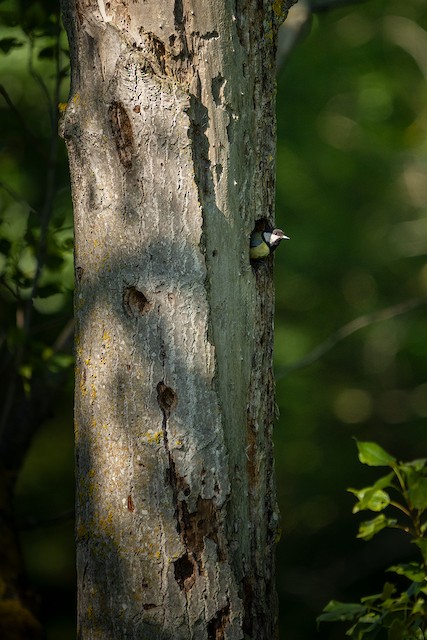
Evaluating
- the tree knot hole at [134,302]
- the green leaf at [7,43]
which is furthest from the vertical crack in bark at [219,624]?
the green leaf at [7,43]

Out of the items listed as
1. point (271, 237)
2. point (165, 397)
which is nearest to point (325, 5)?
point (271, 237)

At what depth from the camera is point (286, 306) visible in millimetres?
8359

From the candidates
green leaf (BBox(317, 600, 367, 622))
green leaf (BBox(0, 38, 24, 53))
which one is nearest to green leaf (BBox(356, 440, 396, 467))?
green leaf (BBox(317, 600, 367, 622))

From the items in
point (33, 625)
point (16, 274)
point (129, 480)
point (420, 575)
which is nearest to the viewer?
point (129, 480)

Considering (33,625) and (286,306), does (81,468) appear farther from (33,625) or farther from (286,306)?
(286,306)

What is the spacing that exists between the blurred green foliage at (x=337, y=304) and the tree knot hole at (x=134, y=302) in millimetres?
4967

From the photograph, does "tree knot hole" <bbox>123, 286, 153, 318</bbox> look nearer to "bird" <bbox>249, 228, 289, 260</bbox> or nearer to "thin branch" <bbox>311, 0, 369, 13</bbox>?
"bird" <bbox>249, 228, 289, 260</bbox>

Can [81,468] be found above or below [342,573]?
below

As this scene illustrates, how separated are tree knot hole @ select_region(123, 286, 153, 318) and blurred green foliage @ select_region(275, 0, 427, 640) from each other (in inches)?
223

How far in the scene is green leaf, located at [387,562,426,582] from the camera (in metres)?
2.28

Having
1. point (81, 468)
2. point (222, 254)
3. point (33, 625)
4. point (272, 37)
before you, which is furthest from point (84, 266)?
point (33, 625)

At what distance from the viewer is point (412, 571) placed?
2.29 meters

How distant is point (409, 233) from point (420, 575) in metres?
6.49

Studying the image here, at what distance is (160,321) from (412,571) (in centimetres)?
106
